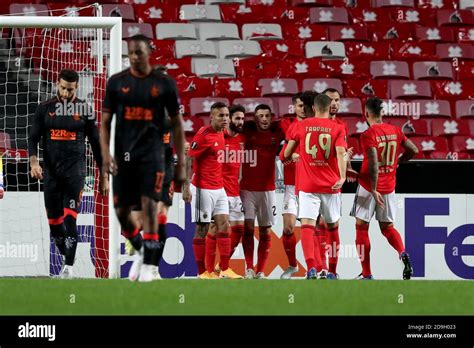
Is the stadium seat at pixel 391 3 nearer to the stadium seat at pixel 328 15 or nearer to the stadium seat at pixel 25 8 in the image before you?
the stadium seat at pixel 328 15

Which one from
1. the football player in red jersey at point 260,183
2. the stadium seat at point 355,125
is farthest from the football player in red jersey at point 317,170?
the stadium seat at point 355,125

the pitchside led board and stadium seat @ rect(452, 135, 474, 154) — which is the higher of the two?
stadium seat @ rect(452, 135, 474, 154)

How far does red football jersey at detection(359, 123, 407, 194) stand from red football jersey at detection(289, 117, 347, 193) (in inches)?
19.4

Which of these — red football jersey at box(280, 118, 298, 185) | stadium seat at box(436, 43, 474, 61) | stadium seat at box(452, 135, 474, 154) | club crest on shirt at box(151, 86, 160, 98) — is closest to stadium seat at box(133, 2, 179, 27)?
stadium seat at box(436, 43, 474, 61)

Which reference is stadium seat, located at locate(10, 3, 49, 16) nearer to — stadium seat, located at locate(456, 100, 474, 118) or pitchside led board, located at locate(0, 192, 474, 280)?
pitchside led board, located at locate(0, 192, 474, 280)

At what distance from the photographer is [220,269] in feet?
42.3

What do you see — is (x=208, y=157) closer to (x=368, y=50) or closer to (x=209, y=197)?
(x=209, y=197)

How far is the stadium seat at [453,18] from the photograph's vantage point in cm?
1852

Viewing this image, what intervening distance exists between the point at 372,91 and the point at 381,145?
5.23 meters

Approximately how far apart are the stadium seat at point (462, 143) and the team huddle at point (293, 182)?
13.2 feet

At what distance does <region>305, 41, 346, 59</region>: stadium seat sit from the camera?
57.9 ft

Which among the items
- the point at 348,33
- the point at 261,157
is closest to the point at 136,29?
the point at 348,33
